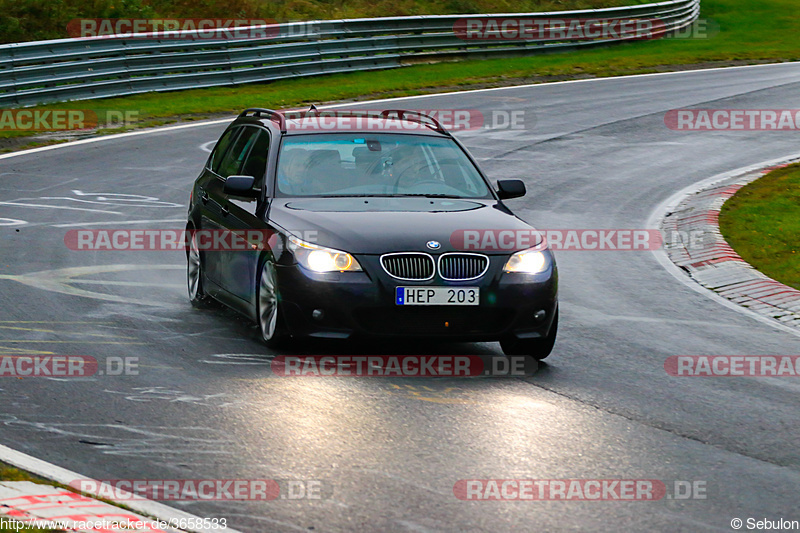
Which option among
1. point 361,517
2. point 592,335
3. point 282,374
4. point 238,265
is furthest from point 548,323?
point 361,517

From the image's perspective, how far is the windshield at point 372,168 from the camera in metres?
9.49

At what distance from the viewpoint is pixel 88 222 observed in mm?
14102

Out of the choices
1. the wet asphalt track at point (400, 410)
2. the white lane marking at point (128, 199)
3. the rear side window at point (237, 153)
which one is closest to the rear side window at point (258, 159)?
the rear side window at point (237, 153)

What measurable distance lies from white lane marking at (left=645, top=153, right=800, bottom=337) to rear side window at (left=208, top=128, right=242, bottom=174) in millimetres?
4719

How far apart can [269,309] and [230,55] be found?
18657 mm

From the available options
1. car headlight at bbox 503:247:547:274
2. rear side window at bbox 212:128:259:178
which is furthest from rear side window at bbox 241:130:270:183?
car headlight at bbox 503:247:547:274

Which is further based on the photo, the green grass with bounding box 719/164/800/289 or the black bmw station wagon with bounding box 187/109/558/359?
the green grass with bounding box 719/164/800/289

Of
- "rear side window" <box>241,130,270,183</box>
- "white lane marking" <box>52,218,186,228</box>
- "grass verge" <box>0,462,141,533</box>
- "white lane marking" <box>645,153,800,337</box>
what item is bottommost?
"white lane marking" <box>645,153,800,337</box>

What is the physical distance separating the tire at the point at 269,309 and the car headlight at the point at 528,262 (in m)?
1.63

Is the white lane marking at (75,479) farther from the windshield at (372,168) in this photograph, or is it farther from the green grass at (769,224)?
the green grass at (769,224)

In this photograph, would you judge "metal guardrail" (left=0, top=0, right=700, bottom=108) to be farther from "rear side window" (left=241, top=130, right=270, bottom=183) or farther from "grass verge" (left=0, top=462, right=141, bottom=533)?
"grass verge" (left=0, top=462, right=141, bottom=533)

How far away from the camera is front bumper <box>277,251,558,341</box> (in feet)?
26.9

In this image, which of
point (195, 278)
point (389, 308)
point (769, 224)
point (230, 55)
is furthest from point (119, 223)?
point (230, 55)

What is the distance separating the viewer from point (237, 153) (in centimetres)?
1055
